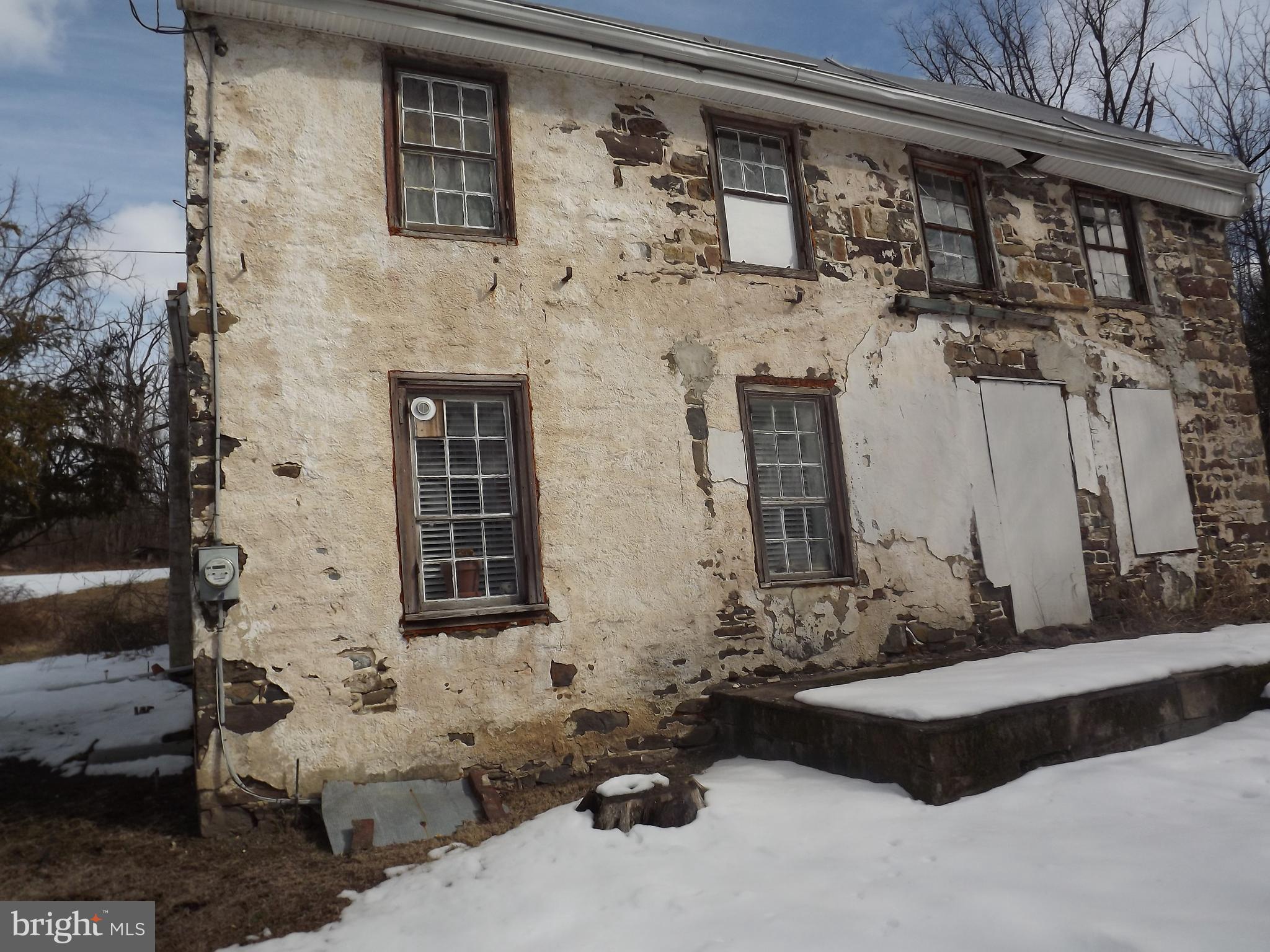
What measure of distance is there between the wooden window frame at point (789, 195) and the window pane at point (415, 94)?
7.48 feet

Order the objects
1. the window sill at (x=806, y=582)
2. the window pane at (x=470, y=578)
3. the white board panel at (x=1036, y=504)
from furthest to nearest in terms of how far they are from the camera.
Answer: the white board panel at (x=1036, y=504), the window sill at (x=806, y=582), the window pane at (x=470, y=578)

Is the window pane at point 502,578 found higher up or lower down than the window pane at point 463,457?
lower down

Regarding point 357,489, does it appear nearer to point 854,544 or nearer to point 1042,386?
point 854,544

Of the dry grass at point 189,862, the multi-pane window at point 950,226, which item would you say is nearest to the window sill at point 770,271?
the multi-pane window at point 950,226

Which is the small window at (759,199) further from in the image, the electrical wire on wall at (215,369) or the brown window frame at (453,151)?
the electrical wire on wall at (215,369)

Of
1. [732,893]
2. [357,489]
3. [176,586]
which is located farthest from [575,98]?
[176,586]

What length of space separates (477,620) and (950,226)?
233 inches

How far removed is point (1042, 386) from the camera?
8.43 meters

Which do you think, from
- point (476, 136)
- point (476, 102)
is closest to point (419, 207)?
point (476, 136)

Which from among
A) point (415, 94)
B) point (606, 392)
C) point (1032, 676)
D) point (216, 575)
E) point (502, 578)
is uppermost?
point (415, 94)

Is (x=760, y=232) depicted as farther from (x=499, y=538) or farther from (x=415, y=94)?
(x=499, y=538)

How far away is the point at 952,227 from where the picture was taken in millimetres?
8477

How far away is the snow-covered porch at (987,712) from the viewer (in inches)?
185

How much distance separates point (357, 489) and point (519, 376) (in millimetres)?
1378
